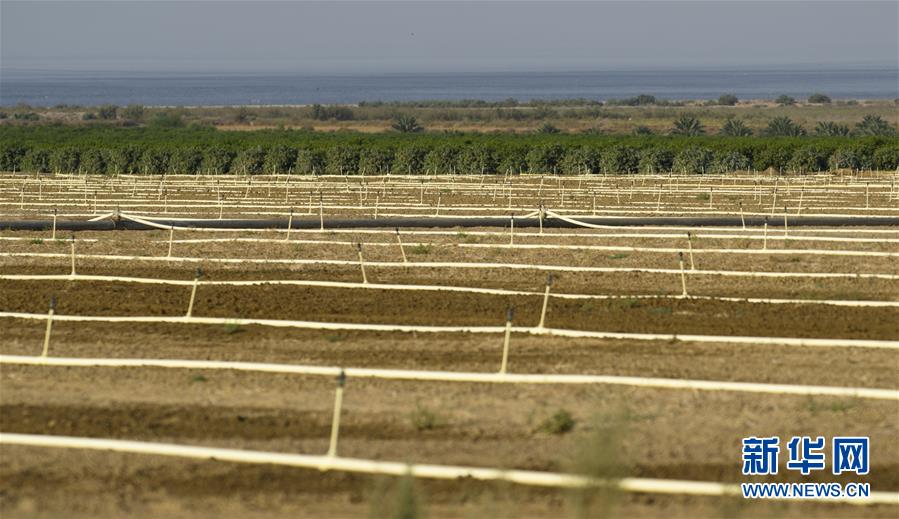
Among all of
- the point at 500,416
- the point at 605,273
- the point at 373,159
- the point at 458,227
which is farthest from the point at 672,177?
the point at 500,416

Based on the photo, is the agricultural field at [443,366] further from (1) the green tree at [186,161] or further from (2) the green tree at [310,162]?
(1) the green tree at [186,161]

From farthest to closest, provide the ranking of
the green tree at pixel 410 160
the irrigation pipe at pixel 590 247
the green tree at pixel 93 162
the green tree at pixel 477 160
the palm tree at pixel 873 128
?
1. the palm tree at pixel 873 128
2. the green tree at pixel 93 162
3. the green tree at pixel 410 160
4. the green tree at pixel 477 160
5. the irrigation pipe at pixel 590 247

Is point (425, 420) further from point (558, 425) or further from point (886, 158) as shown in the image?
point (886, 158)

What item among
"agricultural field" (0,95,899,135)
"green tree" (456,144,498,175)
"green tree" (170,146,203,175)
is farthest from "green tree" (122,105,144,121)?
"green tree" (456,144,498,175)

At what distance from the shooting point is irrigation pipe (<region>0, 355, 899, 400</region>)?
1177 centimetres

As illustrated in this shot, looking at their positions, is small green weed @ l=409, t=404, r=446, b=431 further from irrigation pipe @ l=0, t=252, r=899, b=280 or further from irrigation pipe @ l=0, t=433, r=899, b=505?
irrigation pipe @ l=0, t=252, r=899, b=280

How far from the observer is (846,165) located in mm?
55156

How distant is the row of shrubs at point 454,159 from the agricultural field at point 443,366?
95.2 feet

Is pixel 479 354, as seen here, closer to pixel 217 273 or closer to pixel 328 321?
pixel 328 321

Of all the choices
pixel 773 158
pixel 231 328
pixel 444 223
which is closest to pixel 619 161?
pixel 773 158

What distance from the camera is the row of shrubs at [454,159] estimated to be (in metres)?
55.3

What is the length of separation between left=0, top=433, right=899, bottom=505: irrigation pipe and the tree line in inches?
1694

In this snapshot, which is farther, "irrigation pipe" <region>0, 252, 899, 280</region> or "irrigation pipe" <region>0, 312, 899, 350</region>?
"irrigation pipe" <region>0, 252, 899, 280</region>

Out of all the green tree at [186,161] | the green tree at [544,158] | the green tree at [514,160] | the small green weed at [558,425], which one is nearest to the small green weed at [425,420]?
the small green weed at [558,425]
